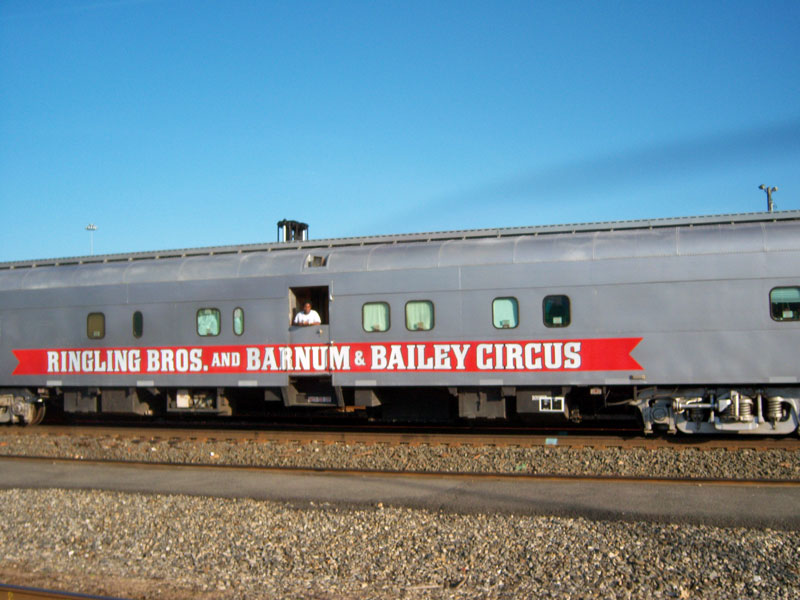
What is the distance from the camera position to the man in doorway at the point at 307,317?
1419cm

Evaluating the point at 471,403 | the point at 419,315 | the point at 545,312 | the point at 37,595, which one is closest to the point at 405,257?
the point at 419,315

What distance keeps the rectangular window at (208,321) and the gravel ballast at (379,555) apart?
6325 mm

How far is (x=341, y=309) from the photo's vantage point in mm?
14047

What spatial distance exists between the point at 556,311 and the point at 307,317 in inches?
187

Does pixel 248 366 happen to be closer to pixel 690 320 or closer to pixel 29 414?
pixel 29 414

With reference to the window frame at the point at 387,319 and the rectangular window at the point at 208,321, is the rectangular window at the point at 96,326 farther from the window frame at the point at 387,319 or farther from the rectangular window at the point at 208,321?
the window frame at the point at 387,319

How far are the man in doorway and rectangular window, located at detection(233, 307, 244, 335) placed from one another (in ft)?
3.88

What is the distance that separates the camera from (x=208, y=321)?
15.0 meters

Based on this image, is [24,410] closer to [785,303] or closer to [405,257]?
[405,257]

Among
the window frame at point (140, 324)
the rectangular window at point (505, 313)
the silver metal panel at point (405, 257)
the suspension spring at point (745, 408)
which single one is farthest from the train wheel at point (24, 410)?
the suspension spring at point (745, 408)

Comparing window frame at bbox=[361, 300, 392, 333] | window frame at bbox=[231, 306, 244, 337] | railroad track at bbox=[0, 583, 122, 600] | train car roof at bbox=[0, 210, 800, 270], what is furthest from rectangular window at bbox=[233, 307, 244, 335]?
railroad track at bbox=[0, 583, 122, 600]

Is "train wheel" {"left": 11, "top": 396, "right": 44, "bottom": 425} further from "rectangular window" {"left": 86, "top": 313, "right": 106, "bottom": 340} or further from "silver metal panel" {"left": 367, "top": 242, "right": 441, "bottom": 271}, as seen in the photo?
"silver metal panel" {"left": 367, "top": 242, "right": 441, "bottom": 271}

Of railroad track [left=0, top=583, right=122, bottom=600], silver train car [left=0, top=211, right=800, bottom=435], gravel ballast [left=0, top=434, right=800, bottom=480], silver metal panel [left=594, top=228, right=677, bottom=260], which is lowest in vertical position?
gravel ballast [left=0, top=434, right=800, bottom=480]

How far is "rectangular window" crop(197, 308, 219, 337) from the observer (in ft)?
49.0
